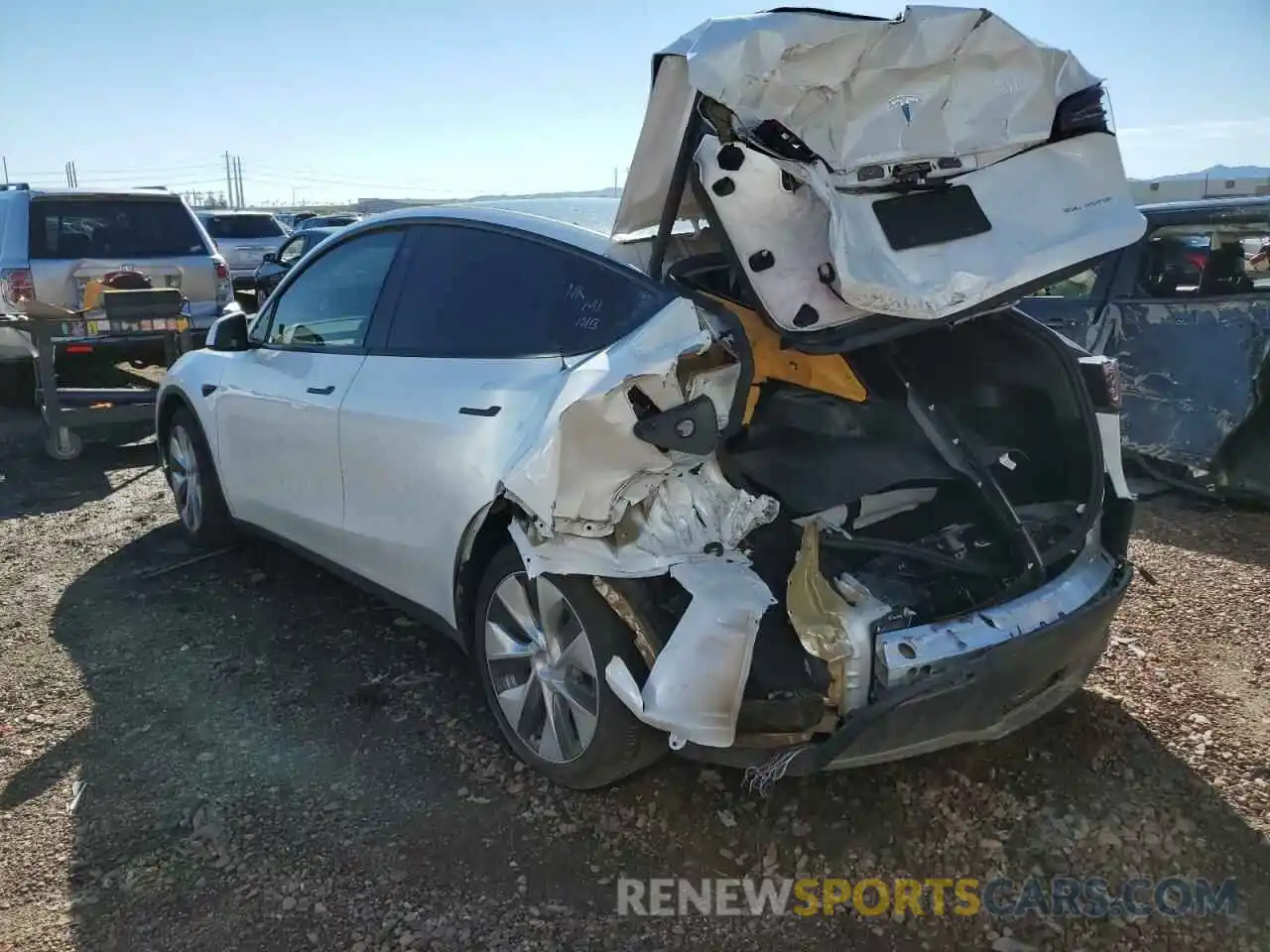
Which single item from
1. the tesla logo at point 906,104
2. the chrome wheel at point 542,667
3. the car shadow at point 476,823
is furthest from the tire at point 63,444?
the tesla logo at point 906,104

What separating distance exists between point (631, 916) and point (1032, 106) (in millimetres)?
2420

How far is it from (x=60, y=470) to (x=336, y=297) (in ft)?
13.5

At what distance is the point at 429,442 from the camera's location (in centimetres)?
329

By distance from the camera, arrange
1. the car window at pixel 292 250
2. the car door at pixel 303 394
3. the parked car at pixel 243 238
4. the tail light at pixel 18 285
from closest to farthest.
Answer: the car door at pixel 303 394
the tail light at pixel 18 285
the car window at pixel 292 250
the parked car at pixel 243 238

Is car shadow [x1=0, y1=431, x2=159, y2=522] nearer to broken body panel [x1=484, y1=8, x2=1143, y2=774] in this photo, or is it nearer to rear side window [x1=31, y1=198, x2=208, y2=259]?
rear side window [x1=31, y1=198, x2=208, y2=259]

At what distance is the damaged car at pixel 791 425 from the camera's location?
2617 millimetres

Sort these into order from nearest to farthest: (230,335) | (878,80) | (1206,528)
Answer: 1. (878,80)
2. (230,335)
3. (1206,528)

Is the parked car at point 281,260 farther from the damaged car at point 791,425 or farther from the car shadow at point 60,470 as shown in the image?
the damaged car at point 791,425

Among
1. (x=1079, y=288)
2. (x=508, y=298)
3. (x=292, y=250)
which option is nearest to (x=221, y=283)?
(x=508, y=298)

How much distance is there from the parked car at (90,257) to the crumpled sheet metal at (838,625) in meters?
6.39

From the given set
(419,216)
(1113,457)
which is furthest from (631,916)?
(419,216)

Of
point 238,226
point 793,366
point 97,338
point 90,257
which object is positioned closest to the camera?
point 793,366

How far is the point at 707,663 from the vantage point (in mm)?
2570
